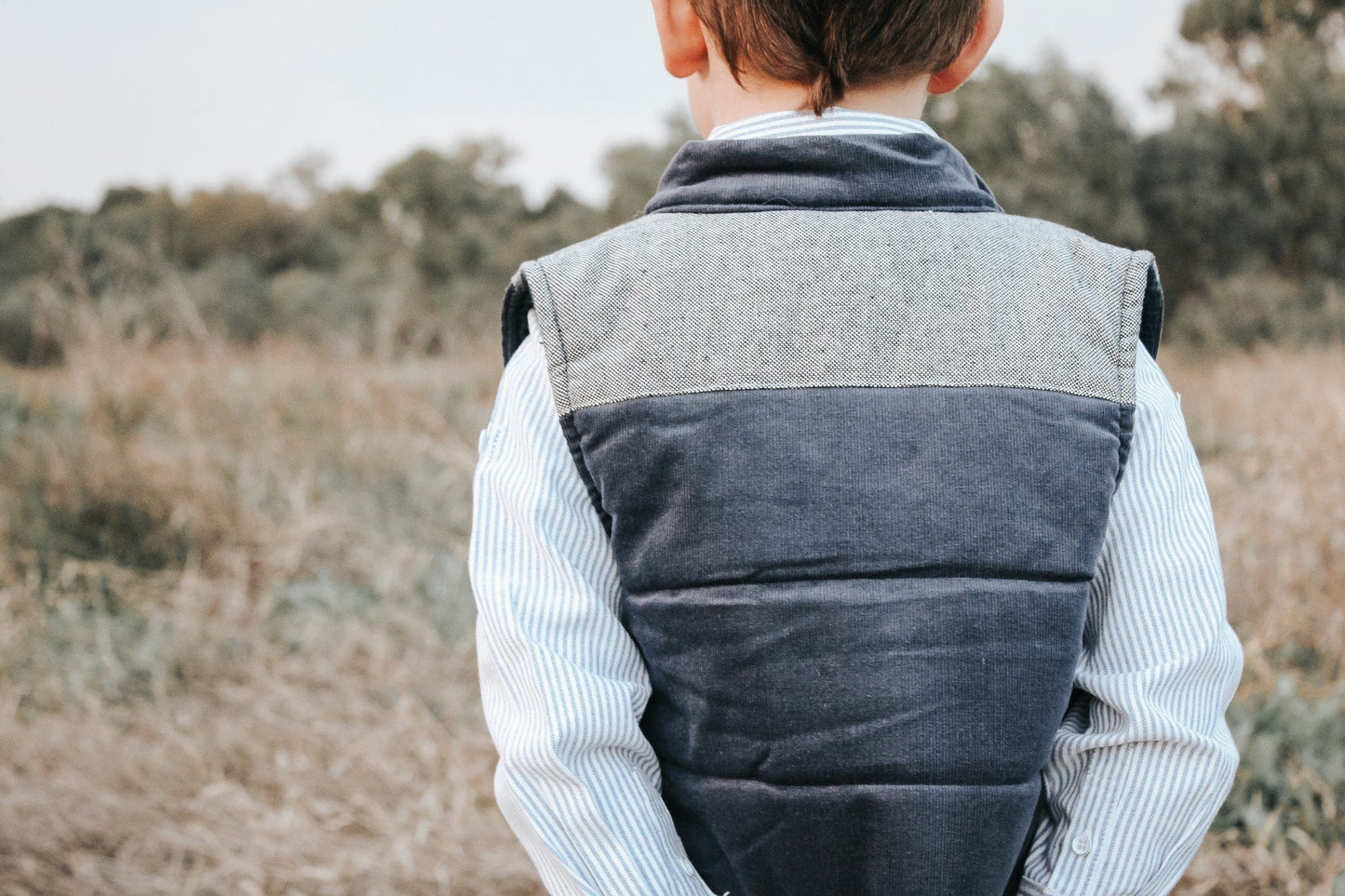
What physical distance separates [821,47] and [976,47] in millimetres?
171

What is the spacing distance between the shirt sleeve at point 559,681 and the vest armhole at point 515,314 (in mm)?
70

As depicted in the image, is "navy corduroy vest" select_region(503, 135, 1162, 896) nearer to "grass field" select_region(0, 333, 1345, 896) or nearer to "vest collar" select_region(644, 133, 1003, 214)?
"vest collar" select_region(644, 133, 1003, 214)

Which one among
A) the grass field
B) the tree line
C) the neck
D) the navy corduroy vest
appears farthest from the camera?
the tree line

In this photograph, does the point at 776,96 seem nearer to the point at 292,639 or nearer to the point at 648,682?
the point at 648,682

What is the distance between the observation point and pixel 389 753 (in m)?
2.60

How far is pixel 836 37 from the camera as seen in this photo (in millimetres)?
945

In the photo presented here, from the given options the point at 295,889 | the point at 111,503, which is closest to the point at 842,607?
the point at 295,889

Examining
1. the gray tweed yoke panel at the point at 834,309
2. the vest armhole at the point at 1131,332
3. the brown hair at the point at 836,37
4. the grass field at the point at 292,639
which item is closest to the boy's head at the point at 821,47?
the brown hair at the point at 836,37

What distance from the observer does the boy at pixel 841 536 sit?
2.91ft

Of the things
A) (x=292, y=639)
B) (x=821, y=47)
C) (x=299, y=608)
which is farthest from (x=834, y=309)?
(x=299, y=608)

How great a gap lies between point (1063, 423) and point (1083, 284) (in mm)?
132

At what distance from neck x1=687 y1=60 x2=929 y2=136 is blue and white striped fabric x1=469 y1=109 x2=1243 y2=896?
0.8 inches

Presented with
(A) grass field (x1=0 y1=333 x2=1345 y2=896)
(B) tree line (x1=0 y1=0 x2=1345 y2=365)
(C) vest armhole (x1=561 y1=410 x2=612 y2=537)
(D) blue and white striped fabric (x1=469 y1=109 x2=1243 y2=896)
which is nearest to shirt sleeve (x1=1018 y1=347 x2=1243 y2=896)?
(D) blue and white striped fabric (x1=469 y1=109 x2=1243 y2=896)

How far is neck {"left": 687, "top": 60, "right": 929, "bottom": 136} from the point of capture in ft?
3.26
